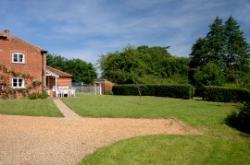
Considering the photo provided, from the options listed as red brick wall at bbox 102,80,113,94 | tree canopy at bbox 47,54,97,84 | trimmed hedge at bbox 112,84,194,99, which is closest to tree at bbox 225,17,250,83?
red brick wall at bbox 102,80,113,94

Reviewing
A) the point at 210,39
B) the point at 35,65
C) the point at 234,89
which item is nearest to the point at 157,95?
the point at 234,89

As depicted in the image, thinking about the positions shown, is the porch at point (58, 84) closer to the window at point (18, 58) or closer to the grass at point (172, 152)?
the window at point (18, 58)

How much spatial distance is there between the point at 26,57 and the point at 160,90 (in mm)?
16470

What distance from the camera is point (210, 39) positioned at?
7281 centimetres

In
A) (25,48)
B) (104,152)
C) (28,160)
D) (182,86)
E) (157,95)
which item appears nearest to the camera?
(28,160)

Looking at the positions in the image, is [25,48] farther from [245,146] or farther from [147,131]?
[245,146]

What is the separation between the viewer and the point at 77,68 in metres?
86.9

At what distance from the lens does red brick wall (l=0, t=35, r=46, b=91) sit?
107ft

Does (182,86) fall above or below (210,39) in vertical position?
below

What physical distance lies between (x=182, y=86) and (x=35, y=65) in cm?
1664

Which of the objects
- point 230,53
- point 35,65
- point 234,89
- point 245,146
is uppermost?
point 230,53

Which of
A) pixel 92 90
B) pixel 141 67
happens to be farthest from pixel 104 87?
pixel 141 67

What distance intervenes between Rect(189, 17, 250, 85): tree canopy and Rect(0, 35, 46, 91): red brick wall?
136 ft

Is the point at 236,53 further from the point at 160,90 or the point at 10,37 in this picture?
the point at 10,37
